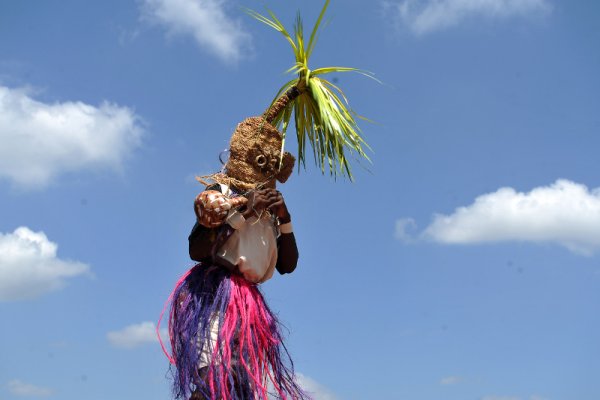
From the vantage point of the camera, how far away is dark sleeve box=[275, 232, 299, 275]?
15.8 ft

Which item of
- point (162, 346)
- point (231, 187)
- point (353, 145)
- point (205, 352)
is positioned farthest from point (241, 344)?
point (353, 145)

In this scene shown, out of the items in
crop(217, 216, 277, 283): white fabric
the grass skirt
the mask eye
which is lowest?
the grass skirt

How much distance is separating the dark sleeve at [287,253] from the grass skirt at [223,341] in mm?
260

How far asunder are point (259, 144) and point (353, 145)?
0.61 meters

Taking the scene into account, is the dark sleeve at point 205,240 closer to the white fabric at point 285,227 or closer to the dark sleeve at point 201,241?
the dark sleeve at point 201,241

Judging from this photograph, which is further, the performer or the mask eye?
→ the mask eye

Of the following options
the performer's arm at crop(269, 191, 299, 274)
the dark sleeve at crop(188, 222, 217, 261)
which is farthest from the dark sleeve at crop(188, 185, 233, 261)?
the performer's arm at crop(269, 191, 299, 274)

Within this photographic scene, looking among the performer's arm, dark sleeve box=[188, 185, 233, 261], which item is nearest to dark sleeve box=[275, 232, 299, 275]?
the performer's arm

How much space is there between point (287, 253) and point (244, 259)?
1.20ft

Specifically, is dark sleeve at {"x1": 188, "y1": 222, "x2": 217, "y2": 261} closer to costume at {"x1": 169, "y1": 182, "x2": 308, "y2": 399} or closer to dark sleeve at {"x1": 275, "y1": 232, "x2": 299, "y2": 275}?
costume at {"x1": 169, "y1": 182, "x2": 308, "y2": 399}

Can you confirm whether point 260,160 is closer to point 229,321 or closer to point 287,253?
point 287,253

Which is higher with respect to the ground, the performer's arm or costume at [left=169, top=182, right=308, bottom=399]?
the performer's arm

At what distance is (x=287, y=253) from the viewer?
481 cm

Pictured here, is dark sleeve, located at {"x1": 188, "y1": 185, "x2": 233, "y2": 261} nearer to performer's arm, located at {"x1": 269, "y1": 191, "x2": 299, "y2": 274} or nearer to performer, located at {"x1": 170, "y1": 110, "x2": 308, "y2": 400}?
performer, located at {"x1": 170, "y1": 110, "x2": 308, "y2": 400}
